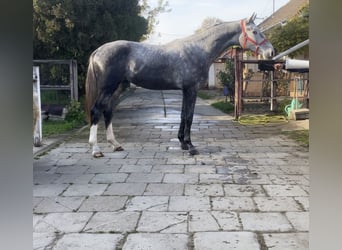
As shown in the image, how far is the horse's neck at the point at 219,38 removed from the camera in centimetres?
498

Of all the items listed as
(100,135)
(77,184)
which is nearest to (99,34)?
(100,135)

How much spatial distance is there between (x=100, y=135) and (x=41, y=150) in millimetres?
1373

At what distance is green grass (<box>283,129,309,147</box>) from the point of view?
5.46m

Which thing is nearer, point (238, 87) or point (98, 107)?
point (98, 107)

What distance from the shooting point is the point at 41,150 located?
495 cm

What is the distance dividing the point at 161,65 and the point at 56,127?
2.62 meters

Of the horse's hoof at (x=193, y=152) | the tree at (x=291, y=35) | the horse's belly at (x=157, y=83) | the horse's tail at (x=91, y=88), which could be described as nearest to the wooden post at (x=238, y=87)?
the tree at (x=291, y=35)

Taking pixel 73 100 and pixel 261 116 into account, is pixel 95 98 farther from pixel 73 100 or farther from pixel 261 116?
pixel 261 116

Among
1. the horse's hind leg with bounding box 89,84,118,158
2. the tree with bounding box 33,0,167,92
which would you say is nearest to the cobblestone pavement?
the horse's hind leg with bounding box 89,84,118,158

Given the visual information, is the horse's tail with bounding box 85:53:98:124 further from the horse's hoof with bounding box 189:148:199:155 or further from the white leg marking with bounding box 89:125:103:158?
the horse's hoof with bounding box 189:148:199:155

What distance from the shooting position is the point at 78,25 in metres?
8.12

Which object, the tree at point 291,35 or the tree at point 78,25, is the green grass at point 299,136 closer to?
the tree at point 291,35

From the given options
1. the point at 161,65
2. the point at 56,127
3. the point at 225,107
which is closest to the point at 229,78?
the point at 225,107

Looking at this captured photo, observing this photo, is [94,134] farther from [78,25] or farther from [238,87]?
[238,87]
